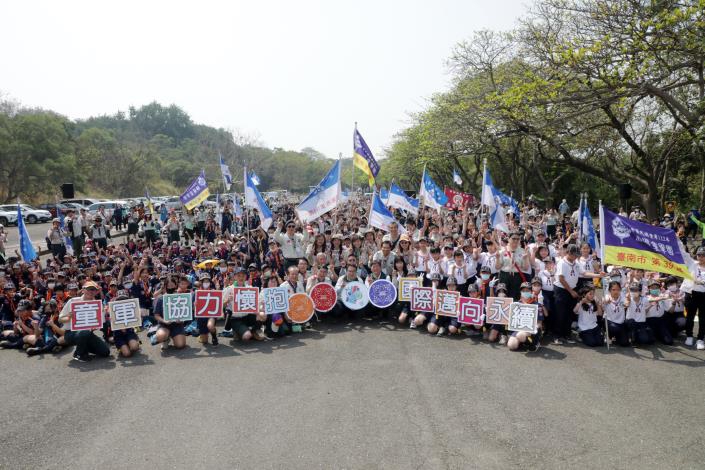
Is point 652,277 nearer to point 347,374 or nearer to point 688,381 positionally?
point 688,381

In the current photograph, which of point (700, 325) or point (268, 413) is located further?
point (700, 325)

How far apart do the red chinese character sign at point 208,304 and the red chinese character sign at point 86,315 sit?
1613mm

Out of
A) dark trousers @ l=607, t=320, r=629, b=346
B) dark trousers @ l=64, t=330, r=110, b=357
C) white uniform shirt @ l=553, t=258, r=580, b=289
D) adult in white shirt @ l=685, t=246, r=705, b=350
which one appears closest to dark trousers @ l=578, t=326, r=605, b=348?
dark trousers @ l=607, t=320, r=629, b=346

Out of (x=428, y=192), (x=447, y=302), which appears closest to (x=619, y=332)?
(x=447, y=302)

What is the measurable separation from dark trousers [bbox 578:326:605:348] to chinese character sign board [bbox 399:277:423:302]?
10.5 ft

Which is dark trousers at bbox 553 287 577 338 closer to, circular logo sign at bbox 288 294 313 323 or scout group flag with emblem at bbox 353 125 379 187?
circular logo sign at bbox 288 294 313 323

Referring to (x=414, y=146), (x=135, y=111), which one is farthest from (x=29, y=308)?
(x=135, y=111)

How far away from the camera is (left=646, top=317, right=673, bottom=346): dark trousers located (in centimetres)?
856

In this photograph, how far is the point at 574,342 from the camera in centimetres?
876

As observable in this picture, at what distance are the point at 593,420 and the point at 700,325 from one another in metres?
4.18

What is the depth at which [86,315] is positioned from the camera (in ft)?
27.3

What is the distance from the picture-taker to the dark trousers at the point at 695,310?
8422 millimetres

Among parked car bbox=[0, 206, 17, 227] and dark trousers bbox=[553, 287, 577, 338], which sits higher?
parked car bbox=[0, 206, 17, 227]

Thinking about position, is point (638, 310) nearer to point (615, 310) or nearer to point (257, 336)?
point (615, 310)
